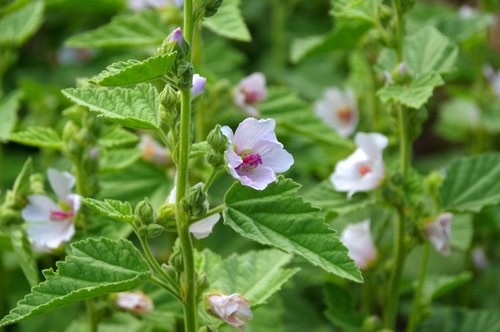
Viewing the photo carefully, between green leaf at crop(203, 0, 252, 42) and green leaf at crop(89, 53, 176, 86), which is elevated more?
green leaf at crop(89, 53, 176, 86)

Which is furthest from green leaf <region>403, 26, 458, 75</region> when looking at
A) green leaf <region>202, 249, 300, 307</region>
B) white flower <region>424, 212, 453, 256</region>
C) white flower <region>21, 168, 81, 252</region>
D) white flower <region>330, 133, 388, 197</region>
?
white flower <region>21, 168, 81, 252</region>

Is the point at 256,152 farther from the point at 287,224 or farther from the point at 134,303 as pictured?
the point at 134,303

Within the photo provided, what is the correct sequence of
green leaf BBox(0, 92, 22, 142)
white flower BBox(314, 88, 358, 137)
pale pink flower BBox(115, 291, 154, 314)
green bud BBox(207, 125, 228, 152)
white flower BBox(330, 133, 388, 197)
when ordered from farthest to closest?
1. white flower BBox(314, 88, 358, 137)
2. green leaf BBox(0, 92, 22, 142)
3. white flower BBox(330, 133, 388, 197)
4. pale pink flower BBox(115, 291, 154, 314)
5. green bud BBox(207, 125, 228, 152)

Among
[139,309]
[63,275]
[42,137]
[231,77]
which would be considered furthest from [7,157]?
[63,275]

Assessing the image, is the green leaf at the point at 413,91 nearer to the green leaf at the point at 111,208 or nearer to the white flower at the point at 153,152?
the green leaf at the point at 111,208

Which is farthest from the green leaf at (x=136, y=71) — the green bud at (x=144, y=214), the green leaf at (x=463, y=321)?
the green leaf at (x=463, y=321)

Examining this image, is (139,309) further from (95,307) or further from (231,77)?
(231,77)

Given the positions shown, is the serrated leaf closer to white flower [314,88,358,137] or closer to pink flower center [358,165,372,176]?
pink flower center [358,165,372,176]

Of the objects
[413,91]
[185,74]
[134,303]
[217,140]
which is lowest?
[134,303]

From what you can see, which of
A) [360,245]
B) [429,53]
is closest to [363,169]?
[360,245]
